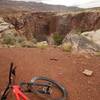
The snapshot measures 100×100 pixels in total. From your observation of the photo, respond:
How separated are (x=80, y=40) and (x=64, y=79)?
21.9 ft

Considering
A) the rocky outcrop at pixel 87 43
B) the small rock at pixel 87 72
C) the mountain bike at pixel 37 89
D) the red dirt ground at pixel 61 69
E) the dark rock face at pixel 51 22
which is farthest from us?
the dark rock face at pixel 51 22

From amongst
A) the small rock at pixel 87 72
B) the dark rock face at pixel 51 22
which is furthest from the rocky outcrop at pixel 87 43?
the dark rock face at pixel 51 22

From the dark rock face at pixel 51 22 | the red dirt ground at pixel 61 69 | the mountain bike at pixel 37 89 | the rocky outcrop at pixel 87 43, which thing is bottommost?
the dark rock face at pixel 51 22

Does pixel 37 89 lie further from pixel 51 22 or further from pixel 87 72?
pixel 51 22

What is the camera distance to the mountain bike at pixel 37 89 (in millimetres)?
4309

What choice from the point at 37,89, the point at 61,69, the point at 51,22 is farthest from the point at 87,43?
the point at 51,22

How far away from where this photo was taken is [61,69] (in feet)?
21.3

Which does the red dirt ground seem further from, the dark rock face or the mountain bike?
the dark rock face

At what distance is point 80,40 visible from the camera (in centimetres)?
1248

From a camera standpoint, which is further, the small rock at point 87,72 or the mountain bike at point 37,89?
the small rock at point 87,72

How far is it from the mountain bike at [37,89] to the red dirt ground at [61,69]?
249mm

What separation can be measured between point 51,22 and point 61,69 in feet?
143

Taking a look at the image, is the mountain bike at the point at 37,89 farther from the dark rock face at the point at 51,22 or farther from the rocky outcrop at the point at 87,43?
the dark rock face at the point at 51,22

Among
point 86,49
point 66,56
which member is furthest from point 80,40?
point 66,56
